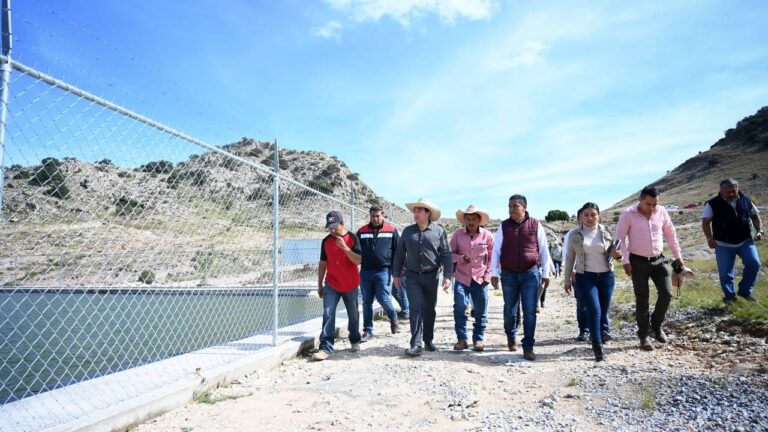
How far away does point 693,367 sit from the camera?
4.54m

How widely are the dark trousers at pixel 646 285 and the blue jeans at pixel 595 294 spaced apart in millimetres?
300

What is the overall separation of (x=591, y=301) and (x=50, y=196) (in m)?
5.35

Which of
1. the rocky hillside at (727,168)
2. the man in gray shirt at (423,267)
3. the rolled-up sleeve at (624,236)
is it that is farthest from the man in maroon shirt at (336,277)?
the rocky hillside at (727,168)

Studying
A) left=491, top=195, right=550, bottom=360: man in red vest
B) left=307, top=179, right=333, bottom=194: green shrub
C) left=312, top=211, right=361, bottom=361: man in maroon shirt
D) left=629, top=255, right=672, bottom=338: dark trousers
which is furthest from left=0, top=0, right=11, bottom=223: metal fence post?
left=629, top=255, right=672, bottom=338: dark trousers

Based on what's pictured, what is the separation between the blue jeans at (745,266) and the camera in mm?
6371

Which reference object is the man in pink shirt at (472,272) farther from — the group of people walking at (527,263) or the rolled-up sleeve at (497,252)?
the rolled-up sleeve at (497,252)

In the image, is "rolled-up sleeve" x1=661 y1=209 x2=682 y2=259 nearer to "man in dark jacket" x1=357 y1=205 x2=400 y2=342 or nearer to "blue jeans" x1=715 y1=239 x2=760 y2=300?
"blue jeans" x1=715 y1=239 x2=760 y2=300

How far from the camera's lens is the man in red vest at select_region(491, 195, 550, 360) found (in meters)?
5.50

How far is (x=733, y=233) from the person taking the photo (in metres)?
6.46

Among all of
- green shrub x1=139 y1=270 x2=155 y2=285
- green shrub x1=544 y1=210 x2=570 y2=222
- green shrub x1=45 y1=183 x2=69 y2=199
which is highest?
green shrub x1=544 y1=210 x2=570 y2=222

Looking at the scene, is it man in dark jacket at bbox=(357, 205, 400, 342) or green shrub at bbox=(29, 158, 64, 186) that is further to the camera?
man in dark jacket at bbox=(357, 205, 400, 342)

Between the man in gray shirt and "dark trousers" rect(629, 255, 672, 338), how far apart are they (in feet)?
7.32

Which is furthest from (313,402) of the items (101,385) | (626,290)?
(626,290)

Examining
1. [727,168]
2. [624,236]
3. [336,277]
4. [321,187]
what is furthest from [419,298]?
[727,168]
